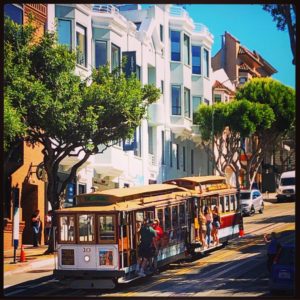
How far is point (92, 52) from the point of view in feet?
97.0

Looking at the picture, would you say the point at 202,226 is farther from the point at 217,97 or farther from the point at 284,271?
the point at 284,271

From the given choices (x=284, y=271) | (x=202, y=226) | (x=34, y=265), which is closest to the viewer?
(x=284, y=271)

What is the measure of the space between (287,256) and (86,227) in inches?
202

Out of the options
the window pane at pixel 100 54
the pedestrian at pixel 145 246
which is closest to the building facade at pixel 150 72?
the window pane at pixel 100 54

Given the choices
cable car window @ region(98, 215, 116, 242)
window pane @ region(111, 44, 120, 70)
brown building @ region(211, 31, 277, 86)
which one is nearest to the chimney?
brown building @ region(211, 31, 277, 86)

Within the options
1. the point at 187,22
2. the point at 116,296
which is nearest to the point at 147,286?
the point at 116,296

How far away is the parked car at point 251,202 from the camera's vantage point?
28172 mm

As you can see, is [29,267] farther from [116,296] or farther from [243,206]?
[243,206]

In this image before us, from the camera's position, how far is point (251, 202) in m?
28.6

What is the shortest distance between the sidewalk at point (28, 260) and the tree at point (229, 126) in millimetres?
5937

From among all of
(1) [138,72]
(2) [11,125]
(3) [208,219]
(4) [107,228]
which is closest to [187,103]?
(1) [138,72]

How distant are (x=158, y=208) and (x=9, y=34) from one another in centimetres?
702

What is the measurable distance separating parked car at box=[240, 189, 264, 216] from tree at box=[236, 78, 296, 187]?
37 cm

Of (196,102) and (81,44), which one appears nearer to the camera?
(196,102)
